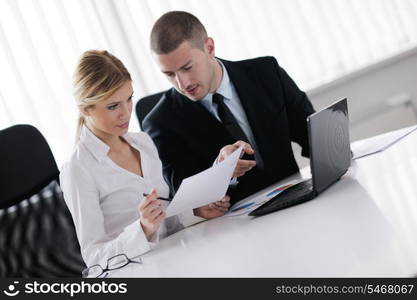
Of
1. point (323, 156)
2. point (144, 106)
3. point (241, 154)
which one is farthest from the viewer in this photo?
point (144, 106)

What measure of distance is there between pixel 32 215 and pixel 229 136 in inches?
30.2

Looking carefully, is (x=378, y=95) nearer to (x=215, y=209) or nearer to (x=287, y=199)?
(x=215, y=209)

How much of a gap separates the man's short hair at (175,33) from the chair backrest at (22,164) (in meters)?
0.54

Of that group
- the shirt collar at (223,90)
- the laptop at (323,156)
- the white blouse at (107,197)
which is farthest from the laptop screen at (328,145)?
the shirt collar at (223,90)

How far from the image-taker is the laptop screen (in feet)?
5.15

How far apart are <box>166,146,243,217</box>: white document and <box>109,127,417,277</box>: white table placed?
3.7 inches

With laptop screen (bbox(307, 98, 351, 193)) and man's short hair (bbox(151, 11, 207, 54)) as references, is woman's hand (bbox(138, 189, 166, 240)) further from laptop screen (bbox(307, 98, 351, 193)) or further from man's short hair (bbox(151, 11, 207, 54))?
man's short hair (bbox(151, 11, 207, 54))

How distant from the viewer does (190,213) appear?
198 centimetres

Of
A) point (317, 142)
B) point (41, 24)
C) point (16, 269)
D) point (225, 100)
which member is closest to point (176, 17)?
point (225, 100)

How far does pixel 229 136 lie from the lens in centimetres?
225

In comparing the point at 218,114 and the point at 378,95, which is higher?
the point at 218,114

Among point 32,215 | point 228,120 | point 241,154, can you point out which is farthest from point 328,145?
point 32,215

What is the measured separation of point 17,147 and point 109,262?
64 cm

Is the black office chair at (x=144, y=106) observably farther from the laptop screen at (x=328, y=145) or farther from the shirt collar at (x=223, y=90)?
the laptop screen at (x=328, y=145)
